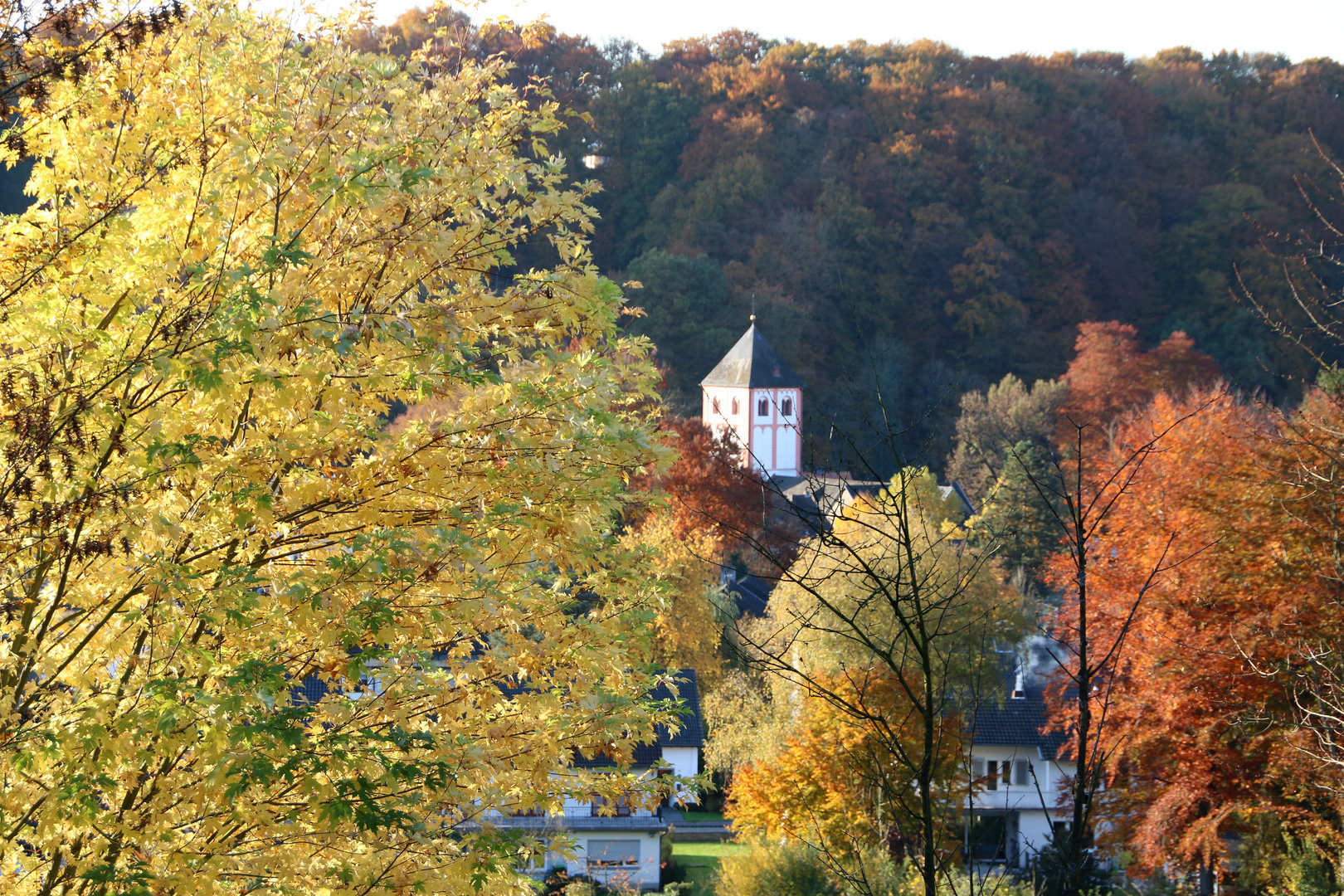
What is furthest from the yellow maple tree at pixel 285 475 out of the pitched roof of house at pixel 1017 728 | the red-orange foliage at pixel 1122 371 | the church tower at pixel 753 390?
the red-orange foliage at pixel 1122 371

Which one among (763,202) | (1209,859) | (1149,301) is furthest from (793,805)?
(1149,301)

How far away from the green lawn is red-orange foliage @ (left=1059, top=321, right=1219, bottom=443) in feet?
97.5

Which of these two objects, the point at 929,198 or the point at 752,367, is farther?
the point at 929,198

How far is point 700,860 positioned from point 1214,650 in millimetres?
15816

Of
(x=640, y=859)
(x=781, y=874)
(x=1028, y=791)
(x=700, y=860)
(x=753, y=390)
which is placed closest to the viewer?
(x=781, y=874)

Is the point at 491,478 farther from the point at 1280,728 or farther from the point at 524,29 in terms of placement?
the point at 1280,728

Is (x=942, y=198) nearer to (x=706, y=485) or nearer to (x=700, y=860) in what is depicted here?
(x=706, y=485)

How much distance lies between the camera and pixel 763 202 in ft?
200

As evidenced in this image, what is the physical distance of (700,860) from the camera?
26.6m

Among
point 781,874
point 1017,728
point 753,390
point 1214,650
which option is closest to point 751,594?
point 753,390

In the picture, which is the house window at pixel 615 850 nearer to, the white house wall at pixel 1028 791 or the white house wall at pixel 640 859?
the white house wall at pixel 640 859

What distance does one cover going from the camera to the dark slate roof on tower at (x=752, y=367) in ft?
159

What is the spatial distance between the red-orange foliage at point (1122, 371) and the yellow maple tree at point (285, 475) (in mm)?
47698

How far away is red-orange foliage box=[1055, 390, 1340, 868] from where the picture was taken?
560 inches
